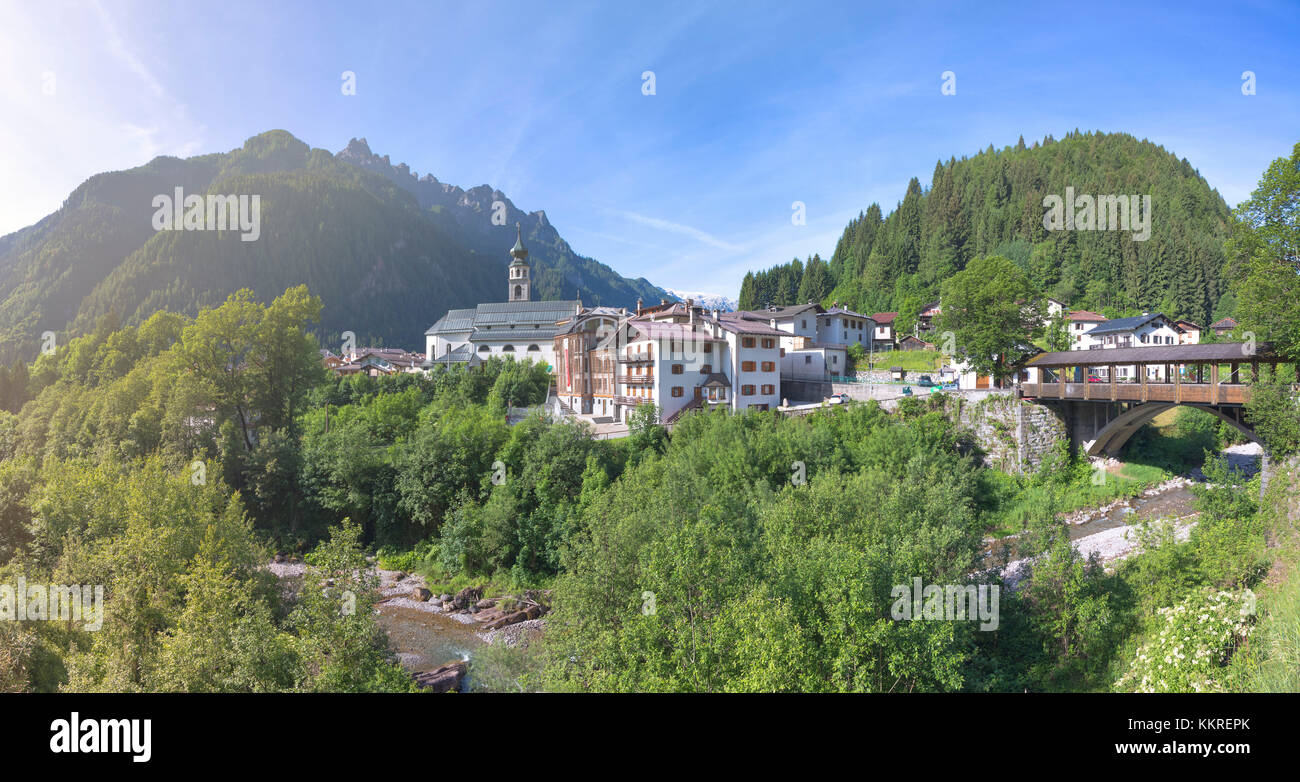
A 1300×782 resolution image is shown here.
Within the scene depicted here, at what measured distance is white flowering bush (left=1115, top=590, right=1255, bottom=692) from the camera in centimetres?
927

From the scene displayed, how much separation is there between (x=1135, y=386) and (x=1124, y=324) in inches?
1344

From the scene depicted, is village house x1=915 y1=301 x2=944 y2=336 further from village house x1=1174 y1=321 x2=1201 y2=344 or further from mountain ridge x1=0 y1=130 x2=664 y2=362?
mountain ridge x1=0 y1=130 x2=664 y2=362

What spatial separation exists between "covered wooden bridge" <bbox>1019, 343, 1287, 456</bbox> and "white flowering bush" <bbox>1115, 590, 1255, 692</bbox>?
16.3 metres

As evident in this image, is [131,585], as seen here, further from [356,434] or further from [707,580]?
[356,434]

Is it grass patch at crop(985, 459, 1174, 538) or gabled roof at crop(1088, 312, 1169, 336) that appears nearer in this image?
grass patch at crop(985, 459, 1174, 538)

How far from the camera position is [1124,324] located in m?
51.3

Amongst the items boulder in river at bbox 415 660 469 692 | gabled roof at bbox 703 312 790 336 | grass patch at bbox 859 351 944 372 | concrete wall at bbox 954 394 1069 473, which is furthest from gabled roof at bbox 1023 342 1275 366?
boulder in river at bbox 415 660 469 692

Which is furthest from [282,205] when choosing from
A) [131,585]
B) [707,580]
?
[707,580]

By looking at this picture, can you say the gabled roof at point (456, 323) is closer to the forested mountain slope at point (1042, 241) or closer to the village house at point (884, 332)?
the forested mountain slope at point (1042, 241)

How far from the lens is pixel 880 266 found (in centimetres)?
8381

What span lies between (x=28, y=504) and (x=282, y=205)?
16519cm

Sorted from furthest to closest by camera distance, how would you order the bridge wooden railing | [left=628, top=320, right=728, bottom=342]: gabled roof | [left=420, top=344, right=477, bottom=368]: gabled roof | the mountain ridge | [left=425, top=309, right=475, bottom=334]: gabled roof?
the mountain ridge → [left=425, top=309, right=475, bottom=334]: gabled roof → [left=420, top=344, right=477, bottom=368]: gabled roof → [left=628, top=320, right=728, bottom=342]: gabled roof → the bridge wooden railing

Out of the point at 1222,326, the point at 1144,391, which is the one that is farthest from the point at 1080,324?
the point at 1144,391

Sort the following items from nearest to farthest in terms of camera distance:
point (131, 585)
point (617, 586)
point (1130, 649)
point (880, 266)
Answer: point (1130, 649) → point (131, 585) → point (617, 586) → point (880, 266)
